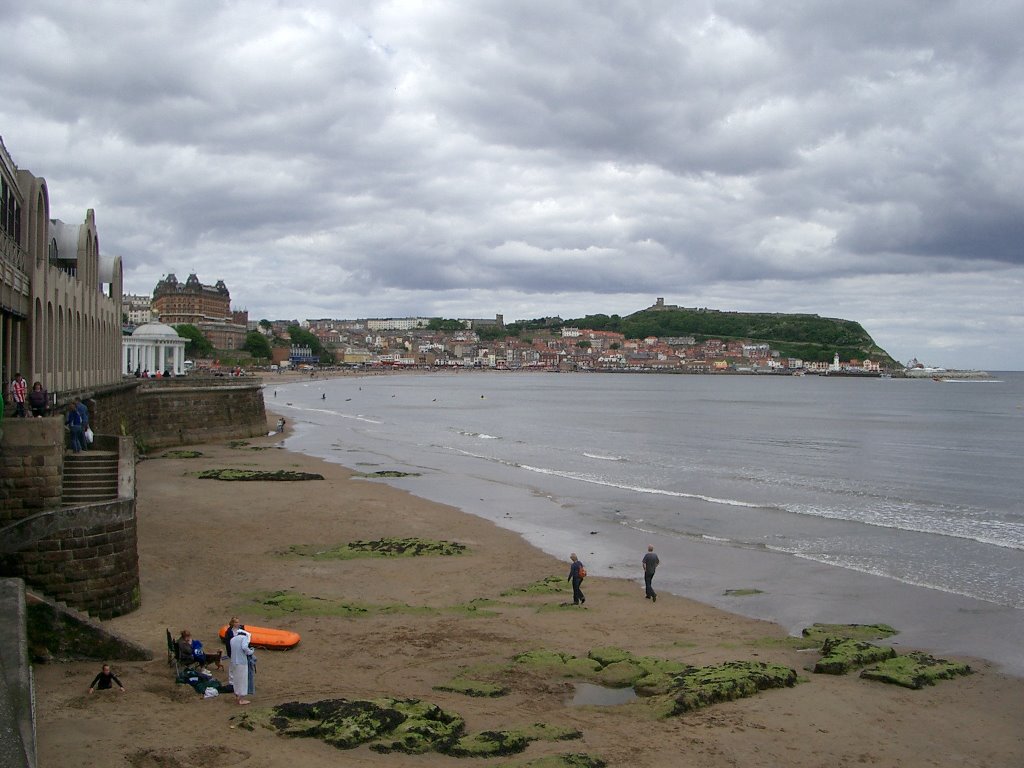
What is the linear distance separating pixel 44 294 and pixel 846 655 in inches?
900

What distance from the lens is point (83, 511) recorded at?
1462 centimetres

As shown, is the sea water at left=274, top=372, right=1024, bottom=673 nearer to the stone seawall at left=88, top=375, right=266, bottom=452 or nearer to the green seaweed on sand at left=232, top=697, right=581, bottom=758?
the stone seawall at left=88, top=375, right=266, bottom=452

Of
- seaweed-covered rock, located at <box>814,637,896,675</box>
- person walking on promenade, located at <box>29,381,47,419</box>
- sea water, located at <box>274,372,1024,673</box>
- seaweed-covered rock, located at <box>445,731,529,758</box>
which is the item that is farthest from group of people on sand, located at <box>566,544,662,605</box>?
person walking on promenade, located at <box>29,381,47,419</box>

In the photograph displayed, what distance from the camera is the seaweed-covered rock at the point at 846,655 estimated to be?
14164mm

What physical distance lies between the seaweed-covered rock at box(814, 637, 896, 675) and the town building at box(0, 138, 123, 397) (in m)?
18.7

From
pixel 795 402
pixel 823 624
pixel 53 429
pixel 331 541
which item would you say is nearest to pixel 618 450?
pixel 331 541

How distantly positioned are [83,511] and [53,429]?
68.6 inches

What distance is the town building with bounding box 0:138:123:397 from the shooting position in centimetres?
2142

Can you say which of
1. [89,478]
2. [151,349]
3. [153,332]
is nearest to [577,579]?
[89,478]

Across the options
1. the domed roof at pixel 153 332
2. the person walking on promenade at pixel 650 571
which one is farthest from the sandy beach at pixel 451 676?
the domed roof at pixel 153 332

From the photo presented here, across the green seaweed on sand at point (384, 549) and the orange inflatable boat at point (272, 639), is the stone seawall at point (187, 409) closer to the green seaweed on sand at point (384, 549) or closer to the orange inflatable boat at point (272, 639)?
the green seaweed on sand at point (384, 549)

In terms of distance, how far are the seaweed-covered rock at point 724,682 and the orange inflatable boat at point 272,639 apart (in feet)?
20.9

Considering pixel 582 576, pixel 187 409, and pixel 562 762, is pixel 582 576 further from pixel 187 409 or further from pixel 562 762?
pixel 187 409

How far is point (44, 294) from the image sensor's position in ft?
81.3
